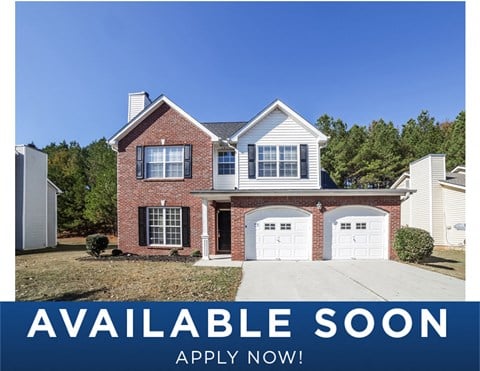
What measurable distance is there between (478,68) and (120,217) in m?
14.0

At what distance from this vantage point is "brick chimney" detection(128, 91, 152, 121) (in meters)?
14.2

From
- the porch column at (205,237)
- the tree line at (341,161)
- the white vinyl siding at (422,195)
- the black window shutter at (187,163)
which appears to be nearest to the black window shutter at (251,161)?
the porch column at (205,237)

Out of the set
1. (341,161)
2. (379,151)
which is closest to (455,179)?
(379,151)

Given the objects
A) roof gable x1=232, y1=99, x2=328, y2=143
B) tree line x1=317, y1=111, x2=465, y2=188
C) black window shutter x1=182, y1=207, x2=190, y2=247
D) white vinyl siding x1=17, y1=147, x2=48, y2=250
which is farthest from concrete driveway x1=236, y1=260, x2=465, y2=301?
tree line x1=317, y1=111, x2=465, y2=188

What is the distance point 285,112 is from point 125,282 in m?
9.41

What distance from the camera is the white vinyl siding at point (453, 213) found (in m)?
14.7

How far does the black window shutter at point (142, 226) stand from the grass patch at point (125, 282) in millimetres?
1837

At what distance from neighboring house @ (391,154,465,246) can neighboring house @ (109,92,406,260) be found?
25.2ft

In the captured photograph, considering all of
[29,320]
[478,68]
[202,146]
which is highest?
[478,68]

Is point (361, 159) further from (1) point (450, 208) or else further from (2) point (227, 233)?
(2) point (227, 233)

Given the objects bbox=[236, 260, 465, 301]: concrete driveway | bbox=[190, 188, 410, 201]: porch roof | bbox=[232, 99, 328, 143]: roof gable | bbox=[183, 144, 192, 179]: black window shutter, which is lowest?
bbox=[236, 260, 465, 301]: concrete driveway

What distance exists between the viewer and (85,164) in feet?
96.8

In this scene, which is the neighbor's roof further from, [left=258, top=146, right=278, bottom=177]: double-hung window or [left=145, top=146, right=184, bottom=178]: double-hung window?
[left=145, top=146, right=184, bottom=178]: double-hung window

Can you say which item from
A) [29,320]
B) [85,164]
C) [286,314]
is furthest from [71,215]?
[286,314]
